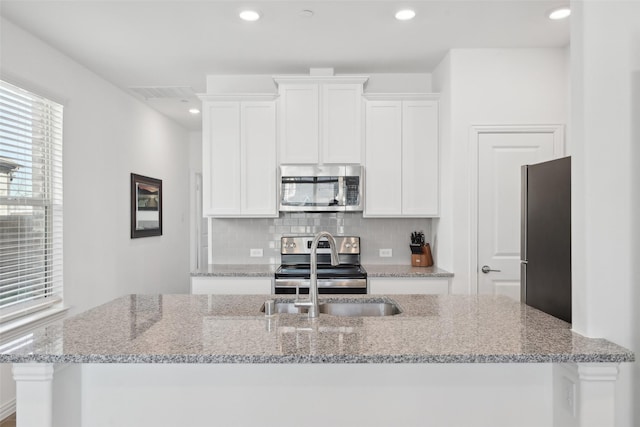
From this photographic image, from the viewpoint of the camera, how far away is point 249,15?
9.57ft

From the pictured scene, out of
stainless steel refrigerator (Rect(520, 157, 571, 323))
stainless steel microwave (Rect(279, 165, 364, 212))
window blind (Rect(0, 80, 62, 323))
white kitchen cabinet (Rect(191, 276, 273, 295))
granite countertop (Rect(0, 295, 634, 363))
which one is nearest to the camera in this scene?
granite countertop (Rect(0, 295, 634, 363))

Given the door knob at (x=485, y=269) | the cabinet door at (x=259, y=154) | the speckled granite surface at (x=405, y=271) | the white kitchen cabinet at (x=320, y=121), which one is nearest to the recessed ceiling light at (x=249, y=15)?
the white kitchen cabinet at (x=320, y=121)

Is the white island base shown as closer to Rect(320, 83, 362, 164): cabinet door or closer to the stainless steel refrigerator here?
the stainless steel refrigerator

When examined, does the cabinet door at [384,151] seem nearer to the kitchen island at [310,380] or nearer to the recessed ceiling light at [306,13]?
the recessed ceiling light at [306,13]

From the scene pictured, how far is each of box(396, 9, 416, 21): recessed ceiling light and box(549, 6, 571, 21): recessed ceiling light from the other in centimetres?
93

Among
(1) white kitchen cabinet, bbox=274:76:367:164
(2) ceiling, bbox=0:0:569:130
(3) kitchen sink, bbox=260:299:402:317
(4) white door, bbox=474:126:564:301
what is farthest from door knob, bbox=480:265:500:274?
(2) ceiling, bbox=0:0:569:130

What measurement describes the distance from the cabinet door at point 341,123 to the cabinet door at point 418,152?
0.43 metres

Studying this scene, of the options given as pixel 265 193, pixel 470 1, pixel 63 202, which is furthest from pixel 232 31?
pixel 63 202

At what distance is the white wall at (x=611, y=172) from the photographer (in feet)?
5.23

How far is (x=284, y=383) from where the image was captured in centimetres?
167

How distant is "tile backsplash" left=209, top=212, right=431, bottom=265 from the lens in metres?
4.27

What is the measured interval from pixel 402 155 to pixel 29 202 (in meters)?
3.01

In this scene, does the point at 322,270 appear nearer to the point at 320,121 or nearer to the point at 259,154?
the point at 259,154

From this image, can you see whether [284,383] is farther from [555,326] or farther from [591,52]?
[591,52]
